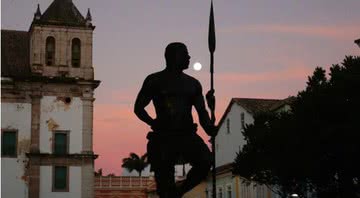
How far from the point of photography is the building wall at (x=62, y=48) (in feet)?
168

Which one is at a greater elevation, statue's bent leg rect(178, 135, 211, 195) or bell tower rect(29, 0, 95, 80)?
bell tower rect(29, 0, 95, 80)

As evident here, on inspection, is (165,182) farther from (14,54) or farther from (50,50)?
(14,54)

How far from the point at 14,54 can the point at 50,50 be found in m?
2.86

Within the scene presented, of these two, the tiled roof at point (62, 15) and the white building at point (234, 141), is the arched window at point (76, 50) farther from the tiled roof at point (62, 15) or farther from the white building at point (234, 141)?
the white building at point (234, 141)

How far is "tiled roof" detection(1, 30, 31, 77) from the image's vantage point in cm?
5081

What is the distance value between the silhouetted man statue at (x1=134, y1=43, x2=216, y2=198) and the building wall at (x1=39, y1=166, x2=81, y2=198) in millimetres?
41552

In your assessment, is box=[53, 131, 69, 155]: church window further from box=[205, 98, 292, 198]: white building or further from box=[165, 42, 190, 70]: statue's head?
box=[165, 42, 190, 70]: statue's head

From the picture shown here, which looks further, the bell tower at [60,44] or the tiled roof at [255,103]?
the tiled roof at [255,103]

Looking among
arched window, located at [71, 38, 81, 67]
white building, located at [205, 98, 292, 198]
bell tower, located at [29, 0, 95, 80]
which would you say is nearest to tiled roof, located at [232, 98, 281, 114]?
white building, located at [205, 98, 292, 198]

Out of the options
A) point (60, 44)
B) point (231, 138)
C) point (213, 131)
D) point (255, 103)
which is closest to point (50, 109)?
point (60, 44)

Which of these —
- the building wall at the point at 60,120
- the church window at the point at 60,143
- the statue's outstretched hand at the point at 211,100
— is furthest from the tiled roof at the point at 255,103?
the statue's outstretched hand at the point at 211,100

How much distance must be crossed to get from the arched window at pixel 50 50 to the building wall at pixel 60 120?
2896mm

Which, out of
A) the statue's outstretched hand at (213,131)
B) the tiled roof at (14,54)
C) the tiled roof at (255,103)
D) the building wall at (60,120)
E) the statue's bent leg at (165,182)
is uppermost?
the tiled roof at (14,54)

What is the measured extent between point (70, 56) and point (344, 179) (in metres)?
28.3
